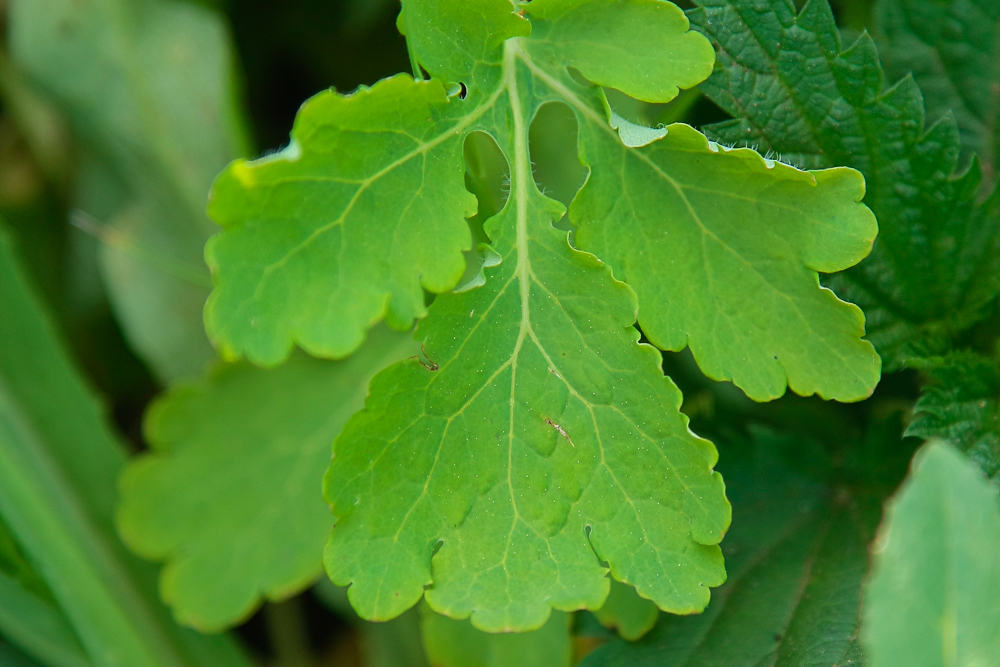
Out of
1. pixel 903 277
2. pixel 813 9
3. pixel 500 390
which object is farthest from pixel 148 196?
pixel 903 277

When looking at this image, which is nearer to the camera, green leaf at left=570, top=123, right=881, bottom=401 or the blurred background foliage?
green leaf at left=570, top=123, right=881, bottom=401

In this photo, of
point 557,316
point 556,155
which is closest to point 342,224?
point 557,316

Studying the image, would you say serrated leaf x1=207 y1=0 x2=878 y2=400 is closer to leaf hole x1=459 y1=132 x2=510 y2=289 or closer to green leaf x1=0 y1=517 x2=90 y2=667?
leaf hole x1=459 y1=132 x2=510 y2=289

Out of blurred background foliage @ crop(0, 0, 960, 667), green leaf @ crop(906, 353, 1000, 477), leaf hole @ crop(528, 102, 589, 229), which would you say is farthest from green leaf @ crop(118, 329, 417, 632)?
green leaf @ crop(906, 353, 1000, 477)

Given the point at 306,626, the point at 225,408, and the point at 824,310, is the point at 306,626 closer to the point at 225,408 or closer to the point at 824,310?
the point at 225,408

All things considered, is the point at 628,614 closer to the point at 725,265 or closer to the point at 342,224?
the point at 725,265

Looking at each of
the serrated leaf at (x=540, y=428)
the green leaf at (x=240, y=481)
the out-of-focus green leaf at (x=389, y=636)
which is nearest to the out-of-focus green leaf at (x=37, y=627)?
the green leaf at (x=240, y=481)
